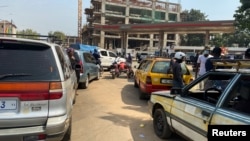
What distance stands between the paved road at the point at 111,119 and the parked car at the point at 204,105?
22.1 inches

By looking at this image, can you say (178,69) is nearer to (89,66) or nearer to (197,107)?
(197,107)

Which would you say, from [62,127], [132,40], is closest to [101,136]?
[62,127]

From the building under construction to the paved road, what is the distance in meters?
65.7

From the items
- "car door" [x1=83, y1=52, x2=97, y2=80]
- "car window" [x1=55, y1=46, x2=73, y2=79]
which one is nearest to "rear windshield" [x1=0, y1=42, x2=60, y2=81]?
"car window" [x1=55, y1=46, x2=73, y2=79]

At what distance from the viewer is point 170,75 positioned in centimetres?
936

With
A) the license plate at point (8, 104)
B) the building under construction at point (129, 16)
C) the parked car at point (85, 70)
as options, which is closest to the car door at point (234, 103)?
the license plate at point (8, 104)

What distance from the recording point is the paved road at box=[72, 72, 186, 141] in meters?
5.77

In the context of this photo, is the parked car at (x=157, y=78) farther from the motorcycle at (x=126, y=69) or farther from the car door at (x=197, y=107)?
the motorcycle at (x=126, y=69)

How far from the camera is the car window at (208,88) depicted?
473 cm

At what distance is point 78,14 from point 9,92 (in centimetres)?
10401

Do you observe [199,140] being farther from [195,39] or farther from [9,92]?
[195,39]

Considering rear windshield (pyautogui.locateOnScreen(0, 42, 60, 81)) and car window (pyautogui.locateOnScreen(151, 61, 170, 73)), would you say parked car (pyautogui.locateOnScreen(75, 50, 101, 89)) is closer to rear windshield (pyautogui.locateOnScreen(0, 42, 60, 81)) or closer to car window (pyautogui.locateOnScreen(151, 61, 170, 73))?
car window (pyautogui.locateOnScreen(151, 61, 170, 73))

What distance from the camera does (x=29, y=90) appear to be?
12.5 ft

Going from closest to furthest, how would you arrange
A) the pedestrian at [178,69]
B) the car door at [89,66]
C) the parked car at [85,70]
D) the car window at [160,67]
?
the pedestrian at [178,69]
the car window at [160,67]
the parked car at [85,70]
the car door at [89,66]
